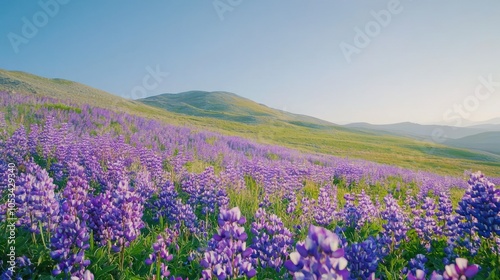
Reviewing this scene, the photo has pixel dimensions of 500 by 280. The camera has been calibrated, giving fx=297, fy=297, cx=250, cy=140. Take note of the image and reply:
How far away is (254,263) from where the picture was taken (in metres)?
3.33

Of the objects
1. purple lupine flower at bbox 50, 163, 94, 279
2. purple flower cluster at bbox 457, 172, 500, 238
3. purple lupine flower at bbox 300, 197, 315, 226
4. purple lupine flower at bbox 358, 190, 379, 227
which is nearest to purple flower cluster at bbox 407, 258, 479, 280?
purple lupine flower at bbox 50, 163, 94, 279

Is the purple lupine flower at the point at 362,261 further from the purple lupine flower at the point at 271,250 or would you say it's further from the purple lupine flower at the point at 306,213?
the purple lupine flower at the point at 306,213

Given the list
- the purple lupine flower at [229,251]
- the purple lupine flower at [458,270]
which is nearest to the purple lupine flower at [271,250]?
the purple lupine flower at [229,251]

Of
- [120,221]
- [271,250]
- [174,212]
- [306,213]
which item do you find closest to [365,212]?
[306,213]

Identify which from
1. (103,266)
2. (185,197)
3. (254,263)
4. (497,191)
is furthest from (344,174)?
(103,266)

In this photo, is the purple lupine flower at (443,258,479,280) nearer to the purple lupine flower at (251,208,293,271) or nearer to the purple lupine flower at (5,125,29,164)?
the purple lupine flower at (251,208,293,271)

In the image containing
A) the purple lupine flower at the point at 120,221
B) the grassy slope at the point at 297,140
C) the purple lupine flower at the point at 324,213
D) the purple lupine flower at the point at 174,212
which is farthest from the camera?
the grassy slope at the point at 297,140

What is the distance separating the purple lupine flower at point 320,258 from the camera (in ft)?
4.13

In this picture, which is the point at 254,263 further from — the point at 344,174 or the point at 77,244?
the point at 344,174

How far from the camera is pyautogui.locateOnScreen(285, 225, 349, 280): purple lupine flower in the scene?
1.26 m

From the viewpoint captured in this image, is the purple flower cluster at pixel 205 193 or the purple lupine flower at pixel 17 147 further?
the purple lupine flower at pixel 17 147

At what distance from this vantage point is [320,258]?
1.32 meters

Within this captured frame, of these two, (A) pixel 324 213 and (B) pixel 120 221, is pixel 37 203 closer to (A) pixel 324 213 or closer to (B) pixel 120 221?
(B) pixel 120 221

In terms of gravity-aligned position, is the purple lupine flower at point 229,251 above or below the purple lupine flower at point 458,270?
below
